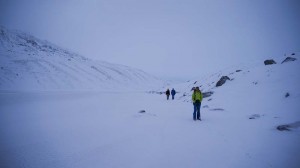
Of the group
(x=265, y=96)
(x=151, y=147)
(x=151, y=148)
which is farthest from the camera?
(x=265, y=96)

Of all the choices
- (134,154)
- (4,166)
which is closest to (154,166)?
(134,154)

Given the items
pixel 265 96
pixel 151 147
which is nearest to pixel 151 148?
pixel 151 147

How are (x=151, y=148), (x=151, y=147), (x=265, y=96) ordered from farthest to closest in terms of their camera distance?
(x=265, y=96)
(x=151, y=147)
(x=151, y=148)

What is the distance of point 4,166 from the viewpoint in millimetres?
4668

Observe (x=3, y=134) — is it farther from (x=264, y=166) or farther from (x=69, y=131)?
(x=264, y=166)

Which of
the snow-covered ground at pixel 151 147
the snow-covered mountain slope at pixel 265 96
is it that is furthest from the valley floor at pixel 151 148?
the snow-covered mountain slope at pixel 265 96

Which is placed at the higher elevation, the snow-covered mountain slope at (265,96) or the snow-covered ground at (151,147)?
the snow-covered mountain slope at (265,96)

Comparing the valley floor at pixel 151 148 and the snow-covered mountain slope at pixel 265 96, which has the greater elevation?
the snow-covered mountain slope at pixel 265 96

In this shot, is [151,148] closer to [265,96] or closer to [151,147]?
[151,147]

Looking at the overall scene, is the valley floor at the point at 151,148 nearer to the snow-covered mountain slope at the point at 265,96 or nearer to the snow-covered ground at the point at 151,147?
the snow-covered ground at the point at 151,147

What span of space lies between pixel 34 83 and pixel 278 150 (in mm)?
42883

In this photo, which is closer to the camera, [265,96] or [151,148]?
[151,148]

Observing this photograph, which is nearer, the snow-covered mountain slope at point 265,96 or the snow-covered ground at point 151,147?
the snow-covered ground at point 151,147

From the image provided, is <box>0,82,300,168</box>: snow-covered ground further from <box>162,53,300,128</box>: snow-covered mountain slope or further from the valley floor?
<box>162,53,300,128</box>: snow-covered mountain slope
